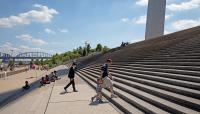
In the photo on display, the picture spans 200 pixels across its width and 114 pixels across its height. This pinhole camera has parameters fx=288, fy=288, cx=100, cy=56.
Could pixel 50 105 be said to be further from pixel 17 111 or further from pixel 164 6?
pixel 164 6

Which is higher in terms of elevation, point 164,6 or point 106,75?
point 164,6

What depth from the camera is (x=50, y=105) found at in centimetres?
986

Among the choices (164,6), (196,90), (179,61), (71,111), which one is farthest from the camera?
(164,6)

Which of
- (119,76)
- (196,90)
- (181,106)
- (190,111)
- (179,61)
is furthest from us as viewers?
(119,76)

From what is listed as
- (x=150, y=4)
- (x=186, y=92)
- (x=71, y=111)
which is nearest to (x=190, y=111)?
(x=186, y=92)

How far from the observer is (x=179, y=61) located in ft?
37.2

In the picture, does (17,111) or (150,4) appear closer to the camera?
(17,111)

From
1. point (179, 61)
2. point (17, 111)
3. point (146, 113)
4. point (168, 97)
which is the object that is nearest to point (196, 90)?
point (168, 97)

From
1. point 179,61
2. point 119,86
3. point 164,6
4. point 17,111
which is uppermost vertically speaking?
point 164,6

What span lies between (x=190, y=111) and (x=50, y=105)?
17.3ft

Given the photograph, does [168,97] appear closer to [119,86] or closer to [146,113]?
[146,113]

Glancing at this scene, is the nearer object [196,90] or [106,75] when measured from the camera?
[196,90]

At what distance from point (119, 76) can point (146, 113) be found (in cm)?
676

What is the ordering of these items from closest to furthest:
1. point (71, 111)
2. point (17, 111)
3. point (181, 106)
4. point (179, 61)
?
point (181, 106) < point (71, 111) < point (17, 111) < point (179, 61)
